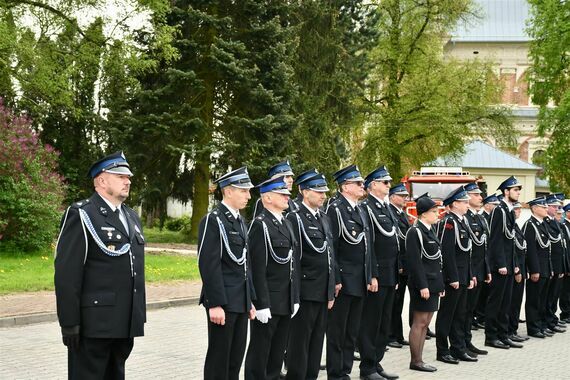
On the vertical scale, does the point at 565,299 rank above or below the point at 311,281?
below

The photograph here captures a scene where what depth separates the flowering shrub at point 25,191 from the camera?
21516 millimetres

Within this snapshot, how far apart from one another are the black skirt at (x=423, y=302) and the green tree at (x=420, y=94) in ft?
105

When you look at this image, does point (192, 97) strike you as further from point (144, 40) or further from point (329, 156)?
point (329, 156)

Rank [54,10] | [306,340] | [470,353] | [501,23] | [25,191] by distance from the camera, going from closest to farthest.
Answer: [306,340] → [470,353] → [25,191] → [54,10] → [501,23]

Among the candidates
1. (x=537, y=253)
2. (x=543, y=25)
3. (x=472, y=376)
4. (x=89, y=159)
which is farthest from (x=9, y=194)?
(x=543, y=25)

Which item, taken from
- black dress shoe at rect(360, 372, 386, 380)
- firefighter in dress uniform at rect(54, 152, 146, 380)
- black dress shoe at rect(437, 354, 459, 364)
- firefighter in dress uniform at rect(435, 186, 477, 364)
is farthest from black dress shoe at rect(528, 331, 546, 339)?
firefighter in dress uniform at rect(54, 152, 146, 380)

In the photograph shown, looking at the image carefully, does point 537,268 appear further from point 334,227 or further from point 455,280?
point 334,227

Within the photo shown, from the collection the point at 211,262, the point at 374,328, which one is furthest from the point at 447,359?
the point at 211,262

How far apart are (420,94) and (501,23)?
158 ft

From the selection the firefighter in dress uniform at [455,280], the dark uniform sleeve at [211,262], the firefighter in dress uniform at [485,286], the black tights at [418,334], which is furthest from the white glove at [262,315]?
the firefighter in dress uniform at [485,286]

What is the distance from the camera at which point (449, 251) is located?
420 inches

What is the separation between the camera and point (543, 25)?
140 feet

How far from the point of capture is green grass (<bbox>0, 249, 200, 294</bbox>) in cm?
1608

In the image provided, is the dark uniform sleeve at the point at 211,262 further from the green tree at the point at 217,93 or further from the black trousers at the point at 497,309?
the green tree at the point at 217,93
